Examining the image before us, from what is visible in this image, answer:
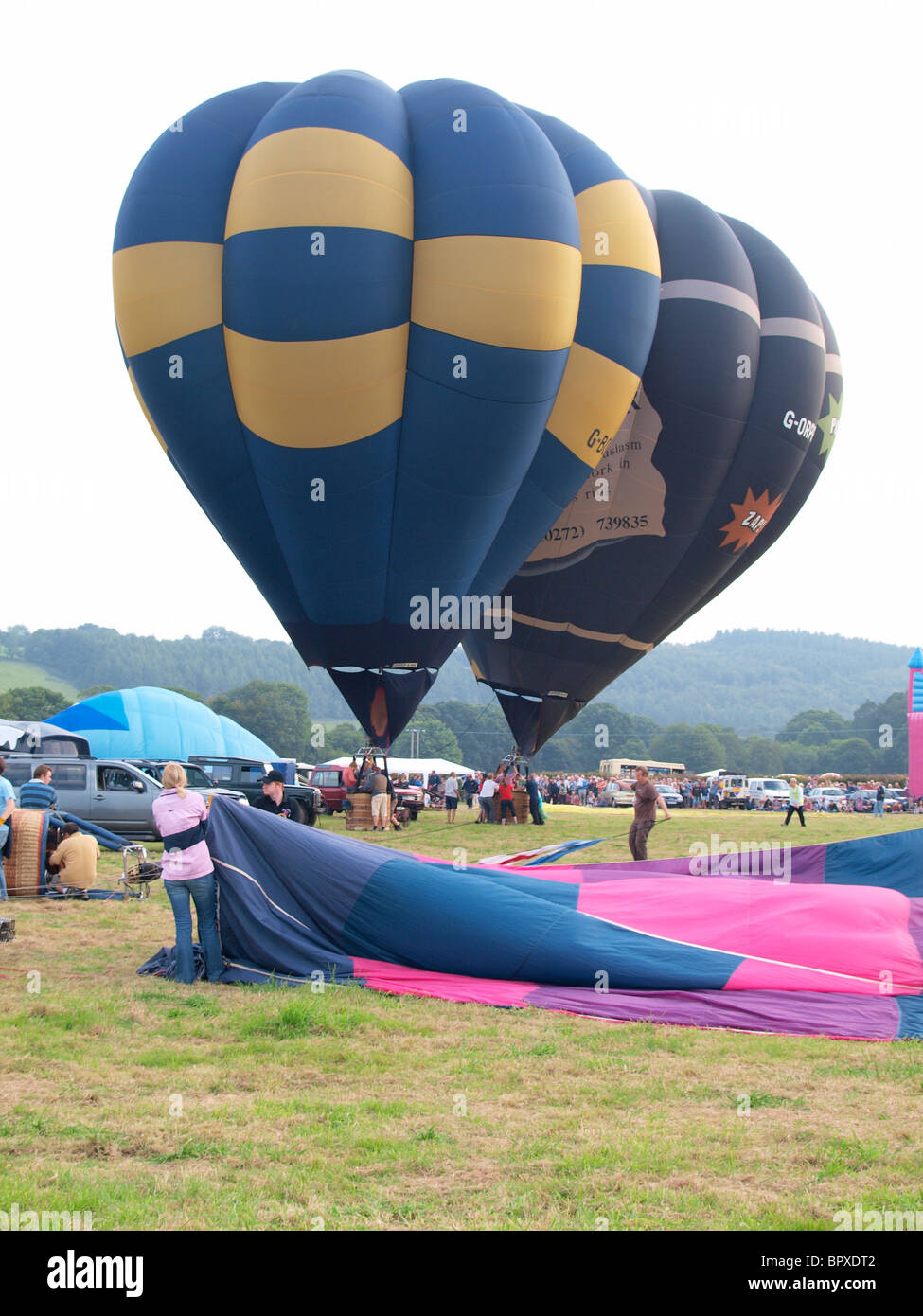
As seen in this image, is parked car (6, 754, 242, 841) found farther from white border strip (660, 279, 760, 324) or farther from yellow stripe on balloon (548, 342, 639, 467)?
white border strip (660, 279, 760, 324)

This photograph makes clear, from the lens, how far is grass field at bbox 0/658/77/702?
160750 mm

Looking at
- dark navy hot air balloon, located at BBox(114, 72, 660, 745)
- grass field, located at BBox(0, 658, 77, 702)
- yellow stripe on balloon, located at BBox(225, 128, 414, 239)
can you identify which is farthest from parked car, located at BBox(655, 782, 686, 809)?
grass field, located at BBox(0, 658, 77, 702)

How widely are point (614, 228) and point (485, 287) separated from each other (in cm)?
358

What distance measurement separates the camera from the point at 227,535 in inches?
660

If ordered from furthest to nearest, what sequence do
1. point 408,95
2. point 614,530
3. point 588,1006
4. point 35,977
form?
1. point 614,530
2. point 408,95
3. point 35,977
4. point 588,1006

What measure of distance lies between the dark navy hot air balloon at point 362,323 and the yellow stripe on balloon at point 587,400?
0.13ft

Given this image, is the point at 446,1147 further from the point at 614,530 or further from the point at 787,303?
the point at 787,303

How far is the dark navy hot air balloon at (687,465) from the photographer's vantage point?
19.3m

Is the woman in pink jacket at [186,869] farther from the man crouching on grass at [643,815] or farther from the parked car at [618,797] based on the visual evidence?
the parked car at [618,797]

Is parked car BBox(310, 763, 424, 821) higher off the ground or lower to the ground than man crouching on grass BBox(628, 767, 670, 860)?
lower

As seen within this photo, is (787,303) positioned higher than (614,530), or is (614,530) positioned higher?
(787,303)

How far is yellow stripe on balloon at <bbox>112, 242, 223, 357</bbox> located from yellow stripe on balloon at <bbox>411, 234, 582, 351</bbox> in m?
2.74
